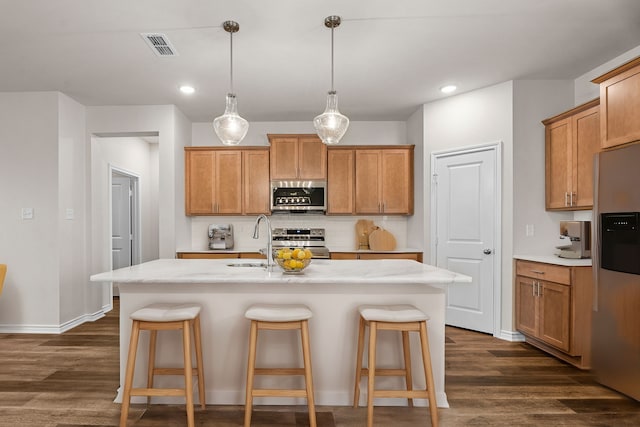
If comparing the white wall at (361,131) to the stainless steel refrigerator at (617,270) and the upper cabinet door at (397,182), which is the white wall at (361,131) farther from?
the stainless steel refrigerator at (617,270)

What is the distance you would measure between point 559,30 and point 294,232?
142 inches

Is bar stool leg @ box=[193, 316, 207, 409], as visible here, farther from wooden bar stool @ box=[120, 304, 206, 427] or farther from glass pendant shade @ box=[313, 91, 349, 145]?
glass pendant shade @ box=[313, 91, 349, 145]

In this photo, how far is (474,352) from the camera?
11.2 feet

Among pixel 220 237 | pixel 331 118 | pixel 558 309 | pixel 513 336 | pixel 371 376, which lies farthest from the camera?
pixel 220 237

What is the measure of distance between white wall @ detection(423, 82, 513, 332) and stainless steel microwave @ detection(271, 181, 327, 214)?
136 cm

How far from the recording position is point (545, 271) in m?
3.31

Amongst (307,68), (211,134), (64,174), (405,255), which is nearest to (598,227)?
(405,255)

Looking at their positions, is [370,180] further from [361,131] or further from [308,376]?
[308,376]

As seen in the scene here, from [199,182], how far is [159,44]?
2281 mm

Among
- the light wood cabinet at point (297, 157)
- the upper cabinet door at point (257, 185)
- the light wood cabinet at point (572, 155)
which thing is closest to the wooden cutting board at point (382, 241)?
the light wood cabinet at point (297, 157)

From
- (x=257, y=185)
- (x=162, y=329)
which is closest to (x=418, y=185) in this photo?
(x=257, y=185)

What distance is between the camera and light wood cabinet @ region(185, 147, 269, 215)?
502 centimetres

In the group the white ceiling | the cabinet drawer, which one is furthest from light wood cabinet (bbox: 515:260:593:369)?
the white ceiling

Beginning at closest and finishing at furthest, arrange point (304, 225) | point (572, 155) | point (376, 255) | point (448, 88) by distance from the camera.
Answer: point (572, 155) → point (448, 88) → point (376, 255) → point (304, 225)
